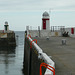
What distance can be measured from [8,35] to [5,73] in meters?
41.1

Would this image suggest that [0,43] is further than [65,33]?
Yes

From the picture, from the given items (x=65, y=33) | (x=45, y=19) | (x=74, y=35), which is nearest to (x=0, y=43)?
(x=45, y=19)

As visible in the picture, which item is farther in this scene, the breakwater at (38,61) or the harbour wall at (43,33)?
the harbour wall at (43,33)

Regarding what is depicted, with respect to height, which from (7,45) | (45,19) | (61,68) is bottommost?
(7,45)

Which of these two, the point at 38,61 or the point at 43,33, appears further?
the point at 43,33

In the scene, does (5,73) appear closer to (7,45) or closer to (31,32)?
(31,32)

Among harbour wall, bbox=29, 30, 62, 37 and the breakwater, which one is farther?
harbour wall, bbox=29, 30, 62, 37

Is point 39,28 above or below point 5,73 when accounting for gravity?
above

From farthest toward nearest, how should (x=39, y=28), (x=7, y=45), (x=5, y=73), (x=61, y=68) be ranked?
1. (x=7, y=45)
2. (x=39, y=28)
3. (x=5, y=73)
4. (x=61, y=68)

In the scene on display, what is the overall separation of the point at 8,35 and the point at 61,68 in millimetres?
56497

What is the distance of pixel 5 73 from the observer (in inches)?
944

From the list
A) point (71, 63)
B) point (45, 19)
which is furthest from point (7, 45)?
point (71, 63)

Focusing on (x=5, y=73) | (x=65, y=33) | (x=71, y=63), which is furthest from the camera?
(x=65, y=33)

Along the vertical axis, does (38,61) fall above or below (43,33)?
below
